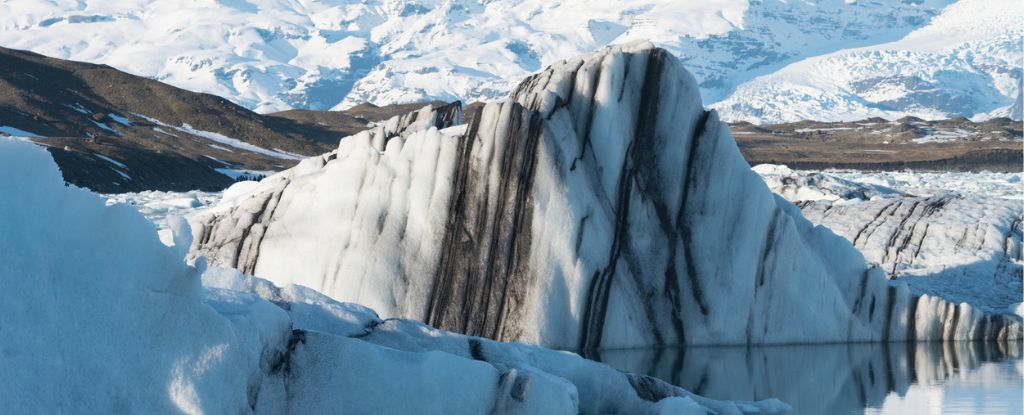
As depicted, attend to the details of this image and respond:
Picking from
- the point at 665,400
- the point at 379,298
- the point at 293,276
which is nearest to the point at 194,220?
the point at 293,276

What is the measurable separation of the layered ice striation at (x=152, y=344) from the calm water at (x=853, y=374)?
475 centimetres

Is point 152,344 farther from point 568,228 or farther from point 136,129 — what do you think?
point 136,129

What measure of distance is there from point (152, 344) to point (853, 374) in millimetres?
9585

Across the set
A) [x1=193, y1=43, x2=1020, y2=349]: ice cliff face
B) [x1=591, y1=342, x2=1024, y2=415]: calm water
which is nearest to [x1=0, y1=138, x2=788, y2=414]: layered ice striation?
[x1=591, y1=342, x2=1024, y2=415]: calm water

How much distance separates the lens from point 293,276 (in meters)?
16.0

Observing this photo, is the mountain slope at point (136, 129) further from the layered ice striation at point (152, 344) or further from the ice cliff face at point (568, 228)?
the layered ice striation at point (152, 344)

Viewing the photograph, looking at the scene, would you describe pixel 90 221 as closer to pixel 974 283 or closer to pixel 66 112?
pixel 974 283

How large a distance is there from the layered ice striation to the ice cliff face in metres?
6.62

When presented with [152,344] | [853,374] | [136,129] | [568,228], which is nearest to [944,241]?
[853,374]

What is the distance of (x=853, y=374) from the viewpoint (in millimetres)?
14375

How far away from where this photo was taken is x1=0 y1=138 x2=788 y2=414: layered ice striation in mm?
6453

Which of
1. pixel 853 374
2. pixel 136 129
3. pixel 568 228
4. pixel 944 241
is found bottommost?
pixel 136 129

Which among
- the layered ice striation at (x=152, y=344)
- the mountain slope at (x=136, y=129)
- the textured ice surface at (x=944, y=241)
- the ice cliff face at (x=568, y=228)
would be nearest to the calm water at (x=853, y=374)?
the ice cliff face at (x=568, y=228)

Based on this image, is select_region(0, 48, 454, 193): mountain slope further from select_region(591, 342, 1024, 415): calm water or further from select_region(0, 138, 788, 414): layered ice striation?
select_region(0, 138, 788, 414): layered ice striation
